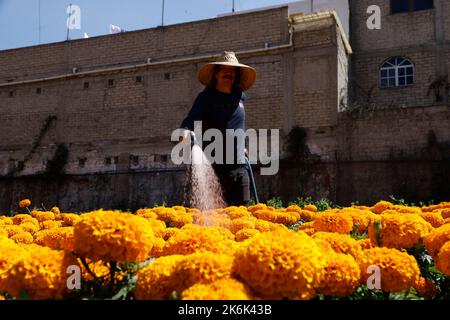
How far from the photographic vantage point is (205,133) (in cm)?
473

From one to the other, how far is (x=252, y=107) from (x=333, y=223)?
37.7 ft

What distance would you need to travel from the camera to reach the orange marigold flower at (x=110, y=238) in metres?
1.28

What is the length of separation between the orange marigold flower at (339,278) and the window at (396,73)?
53.0 ft

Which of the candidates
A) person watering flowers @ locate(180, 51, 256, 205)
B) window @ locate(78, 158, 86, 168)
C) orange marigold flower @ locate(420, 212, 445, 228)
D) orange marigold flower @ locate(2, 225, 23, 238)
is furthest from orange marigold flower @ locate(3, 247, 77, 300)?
window @ locate(78, 158, 86, 168)

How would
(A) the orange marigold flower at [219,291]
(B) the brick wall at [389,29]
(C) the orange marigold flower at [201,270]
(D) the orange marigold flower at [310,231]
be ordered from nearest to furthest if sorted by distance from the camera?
(A) the orange marigold flower at [219,291] < (C) the orange marigold flower at [201,270] < (D) the orange marigold flower at [310,231] < (B) the brick wall at [389,29]

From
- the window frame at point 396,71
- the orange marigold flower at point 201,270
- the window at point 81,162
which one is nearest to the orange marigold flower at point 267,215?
the orange marigold flower at point 201,270

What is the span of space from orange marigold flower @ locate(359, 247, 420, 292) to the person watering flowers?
130 inches

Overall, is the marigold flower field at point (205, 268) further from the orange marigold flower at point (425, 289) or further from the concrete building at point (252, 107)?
the concrete building at point (252, 107)

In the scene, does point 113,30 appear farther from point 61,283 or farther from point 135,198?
point 61,283

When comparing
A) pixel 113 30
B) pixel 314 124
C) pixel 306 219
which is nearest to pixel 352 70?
pixel 314 124

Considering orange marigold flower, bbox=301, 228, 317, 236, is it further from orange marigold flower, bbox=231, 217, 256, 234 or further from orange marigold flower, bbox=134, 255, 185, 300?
orange marigold flower, bbox=134, 255, 185, 300

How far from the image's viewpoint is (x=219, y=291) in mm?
1070
